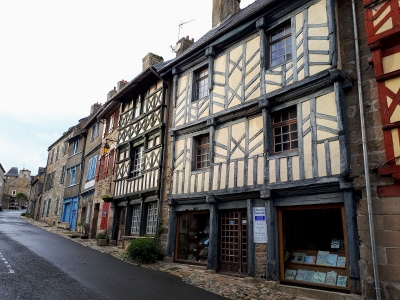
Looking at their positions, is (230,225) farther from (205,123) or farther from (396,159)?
(396,159)

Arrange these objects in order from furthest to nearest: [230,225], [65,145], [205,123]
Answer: [65,145]
[205,123]
[230,225]

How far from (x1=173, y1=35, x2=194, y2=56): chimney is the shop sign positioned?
8.16m

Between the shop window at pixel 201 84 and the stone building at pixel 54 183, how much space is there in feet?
53.8

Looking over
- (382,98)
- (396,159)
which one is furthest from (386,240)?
(382,98)

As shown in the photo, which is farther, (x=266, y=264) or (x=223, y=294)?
(x=266, y=264)

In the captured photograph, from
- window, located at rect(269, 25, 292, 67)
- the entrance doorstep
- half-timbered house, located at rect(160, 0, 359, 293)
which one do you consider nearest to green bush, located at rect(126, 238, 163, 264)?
half-timbered house, located at rect(160, 0, 359, 293)

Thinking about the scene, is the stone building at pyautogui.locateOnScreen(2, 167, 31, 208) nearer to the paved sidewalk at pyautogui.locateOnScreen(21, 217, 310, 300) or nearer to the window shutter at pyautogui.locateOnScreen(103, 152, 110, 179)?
the window shutter at pyautogui.locateOnScreen(103, 152, 110, 179)

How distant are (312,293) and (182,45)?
1047cm

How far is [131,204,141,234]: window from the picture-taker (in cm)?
1197

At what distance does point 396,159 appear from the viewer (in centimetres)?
534

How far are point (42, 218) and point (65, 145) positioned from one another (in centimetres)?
686

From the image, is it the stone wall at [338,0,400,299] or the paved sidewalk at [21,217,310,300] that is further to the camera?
the paved sidewalk at [21,217,310,300]

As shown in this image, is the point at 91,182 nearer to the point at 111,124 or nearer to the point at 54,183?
the point at 111,124

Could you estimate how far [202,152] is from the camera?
9.74m
